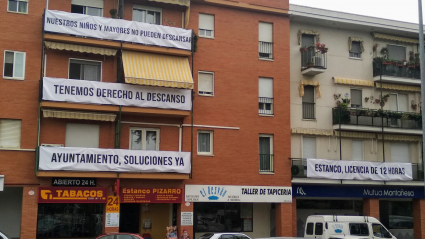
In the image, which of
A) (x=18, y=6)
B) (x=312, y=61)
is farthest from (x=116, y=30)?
(x=312, y=61)

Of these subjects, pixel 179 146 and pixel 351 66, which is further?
pixel 351 66

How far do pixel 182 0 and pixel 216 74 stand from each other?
407 cm

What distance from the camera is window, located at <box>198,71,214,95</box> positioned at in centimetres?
2712

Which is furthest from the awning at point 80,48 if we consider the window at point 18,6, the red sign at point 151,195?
the red sign at point 151,195

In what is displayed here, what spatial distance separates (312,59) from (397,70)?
19.5ft

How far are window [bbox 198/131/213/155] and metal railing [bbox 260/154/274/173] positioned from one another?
2932 mm

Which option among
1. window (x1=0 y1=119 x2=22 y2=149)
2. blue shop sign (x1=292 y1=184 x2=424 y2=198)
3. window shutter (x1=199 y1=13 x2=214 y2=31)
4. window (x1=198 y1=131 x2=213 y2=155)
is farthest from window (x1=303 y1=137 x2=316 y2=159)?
window (x1=0 y1=119 x2=22 y2=149)

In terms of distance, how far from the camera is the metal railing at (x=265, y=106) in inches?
1115

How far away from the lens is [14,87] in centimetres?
2342

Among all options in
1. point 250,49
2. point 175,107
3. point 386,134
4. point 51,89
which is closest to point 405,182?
point 386,134

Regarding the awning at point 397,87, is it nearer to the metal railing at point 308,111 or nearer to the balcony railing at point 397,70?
the balcony railing at point 397,70

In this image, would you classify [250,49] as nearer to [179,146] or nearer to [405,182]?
[179,146]

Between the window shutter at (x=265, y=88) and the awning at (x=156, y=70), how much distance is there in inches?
177

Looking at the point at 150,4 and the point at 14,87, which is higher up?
the point at 150,4
